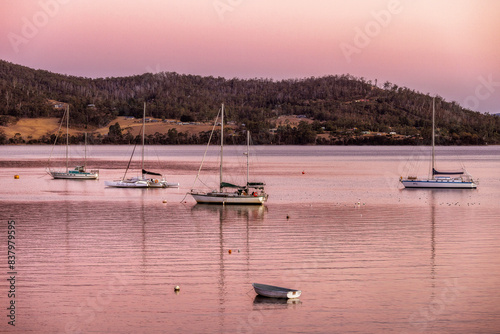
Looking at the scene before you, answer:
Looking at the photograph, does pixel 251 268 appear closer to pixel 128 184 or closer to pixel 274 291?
pixel 274 291

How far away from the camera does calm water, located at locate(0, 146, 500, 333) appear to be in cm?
2105

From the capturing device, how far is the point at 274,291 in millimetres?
22953

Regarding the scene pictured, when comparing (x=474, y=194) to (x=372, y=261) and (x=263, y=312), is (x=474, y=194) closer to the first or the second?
(x=372, y=261)

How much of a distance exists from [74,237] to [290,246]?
11.4 metres

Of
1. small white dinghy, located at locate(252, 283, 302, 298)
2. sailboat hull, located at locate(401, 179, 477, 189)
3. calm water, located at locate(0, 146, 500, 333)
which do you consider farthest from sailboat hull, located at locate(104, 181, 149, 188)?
small white dinghy, located at locate(252, 283, 302, 298)

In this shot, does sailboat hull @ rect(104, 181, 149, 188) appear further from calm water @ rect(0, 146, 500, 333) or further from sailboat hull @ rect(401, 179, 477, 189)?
sailboat hull @ rect(401, 179, 477, 189)

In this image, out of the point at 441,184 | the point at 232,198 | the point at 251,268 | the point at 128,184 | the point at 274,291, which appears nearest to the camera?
the point at 274,291

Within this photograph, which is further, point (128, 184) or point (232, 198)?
point (128, 184)

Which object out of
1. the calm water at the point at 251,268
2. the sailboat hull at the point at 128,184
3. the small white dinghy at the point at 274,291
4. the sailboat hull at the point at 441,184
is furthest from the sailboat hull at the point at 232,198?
the small white dinghy at the point at 274,291

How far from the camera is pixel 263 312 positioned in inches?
856

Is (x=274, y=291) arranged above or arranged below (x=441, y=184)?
below

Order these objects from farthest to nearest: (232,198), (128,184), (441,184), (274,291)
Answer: (128,184)
(441,184)
(232,198)
(274,291)

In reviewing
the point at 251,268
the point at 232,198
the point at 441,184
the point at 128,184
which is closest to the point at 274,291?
the point at 251,268

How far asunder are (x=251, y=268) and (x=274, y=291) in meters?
4.93
